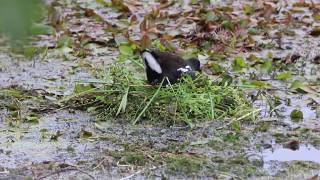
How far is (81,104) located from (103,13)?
3265mm

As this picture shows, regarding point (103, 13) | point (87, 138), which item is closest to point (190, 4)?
point (103, 13)

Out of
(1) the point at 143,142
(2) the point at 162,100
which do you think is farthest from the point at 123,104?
(1) the point at 143,142

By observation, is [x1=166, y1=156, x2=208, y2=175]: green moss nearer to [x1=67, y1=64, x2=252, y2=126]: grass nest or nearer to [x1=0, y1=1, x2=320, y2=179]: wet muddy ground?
[x1=0, y1=1, x2=320, y2=179]: wet muddy ground

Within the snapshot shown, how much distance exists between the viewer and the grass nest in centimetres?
442

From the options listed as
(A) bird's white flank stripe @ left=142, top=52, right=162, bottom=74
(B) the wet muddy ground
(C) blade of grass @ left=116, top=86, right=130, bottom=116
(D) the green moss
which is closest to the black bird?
(A) bird's white flank stripe @ left=142, top=52, right=162, bottom=74

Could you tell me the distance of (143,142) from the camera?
13.1ft

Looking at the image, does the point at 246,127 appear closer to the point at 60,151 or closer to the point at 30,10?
the point at 60,151

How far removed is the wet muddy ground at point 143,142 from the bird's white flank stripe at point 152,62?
1.44ft

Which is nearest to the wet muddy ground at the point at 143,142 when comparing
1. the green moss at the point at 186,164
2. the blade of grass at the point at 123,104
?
the green moss at the point at 186,164

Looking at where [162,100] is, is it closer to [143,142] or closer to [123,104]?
[123,104]

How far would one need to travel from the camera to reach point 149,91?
15.2 feet

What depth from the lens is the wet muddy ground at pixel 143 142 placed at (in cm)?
350

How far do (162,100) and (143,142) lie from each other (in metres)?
0.60

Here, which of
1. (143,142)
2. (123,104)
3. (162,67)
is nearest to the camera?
(143,142)
